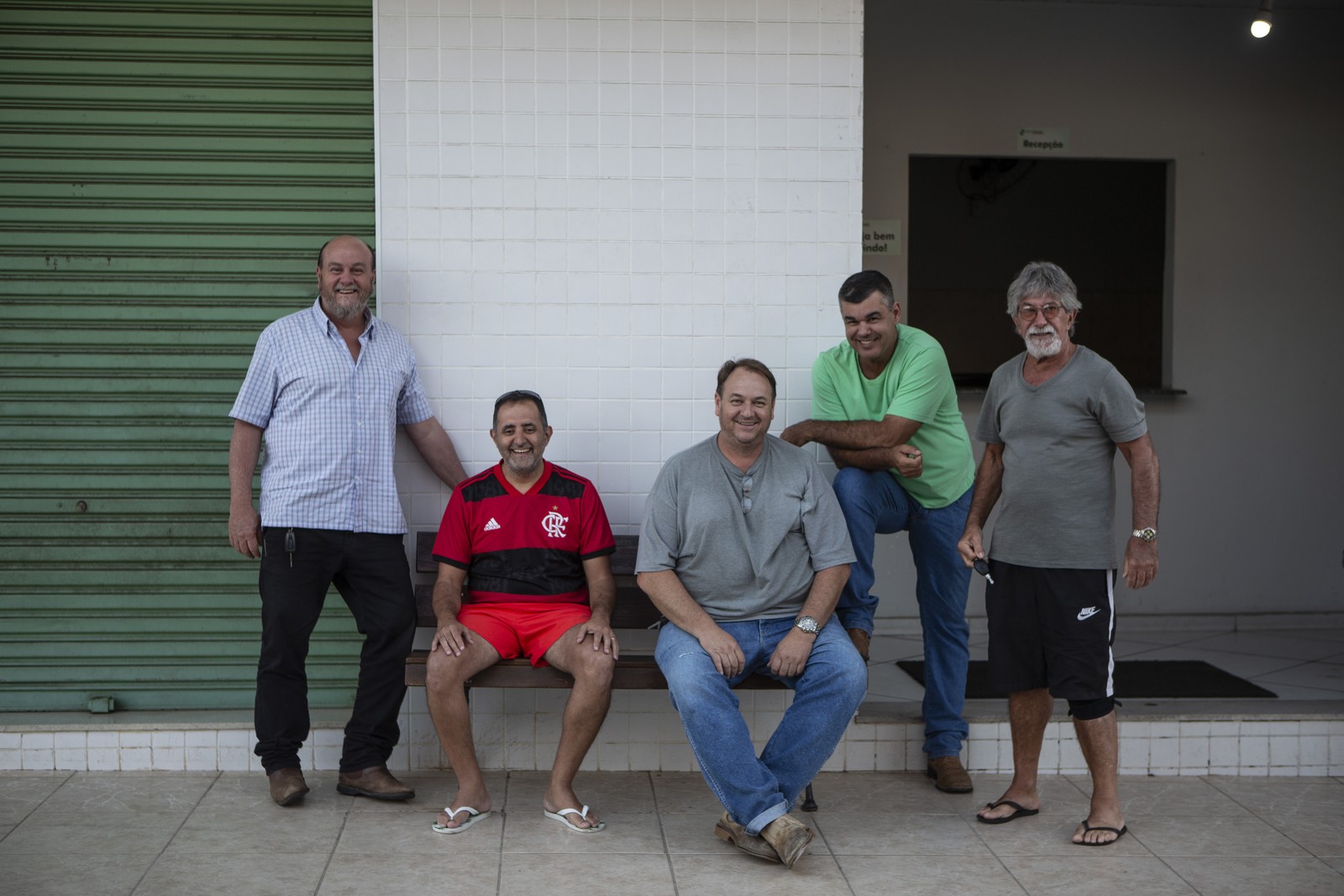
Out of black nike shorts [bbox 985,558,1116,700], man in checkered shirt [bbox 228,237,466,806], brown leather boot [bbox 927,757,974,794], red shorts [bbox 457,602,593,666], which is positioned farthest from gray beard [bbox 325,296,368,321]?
brown leather boot [bbox 927,757,974,794]

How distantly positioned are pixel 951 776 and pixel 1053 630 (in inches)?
27.3

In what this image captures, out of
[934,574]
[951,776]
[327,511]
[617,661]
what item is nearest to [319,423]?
[327,511]

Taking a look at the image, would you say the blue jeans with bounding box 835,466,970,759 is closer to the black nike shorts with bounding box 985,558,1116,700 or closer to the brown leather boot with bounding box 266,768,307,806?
the black nike shorts with bounding box 985,558,1116,700

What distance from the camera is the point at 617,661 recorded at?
3.83 meters

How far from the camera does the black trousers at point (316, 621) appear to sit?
12.7 feet

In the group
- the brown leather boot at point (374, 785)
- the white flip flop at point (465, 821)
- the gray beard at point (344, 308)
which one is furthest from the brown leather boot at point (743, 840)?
the gray beard at point (344, 308)

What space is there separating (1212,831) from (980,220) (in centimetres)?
342

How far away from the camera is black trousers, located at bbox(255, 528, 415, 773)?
387cm

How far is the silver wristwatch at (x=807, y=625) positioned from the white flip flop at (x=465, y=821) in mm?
1060

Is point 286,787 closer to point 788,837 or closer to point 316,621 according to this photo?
point 316,621

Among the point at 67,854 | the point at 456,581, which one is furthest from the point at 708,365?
the point at 67,854

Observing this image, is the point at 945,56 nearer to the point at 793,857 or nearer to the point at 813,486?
the point at 813,486

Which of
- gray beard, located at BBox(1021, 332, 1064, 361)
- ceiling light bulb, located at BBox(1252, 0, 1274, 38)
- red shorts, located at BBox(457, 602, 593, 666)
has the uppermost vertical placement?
ceiling light bulb, located at BBox(1252, 0, 1274, 38)

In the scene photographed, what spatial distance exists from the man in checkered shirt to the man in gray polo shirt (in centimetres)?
87
